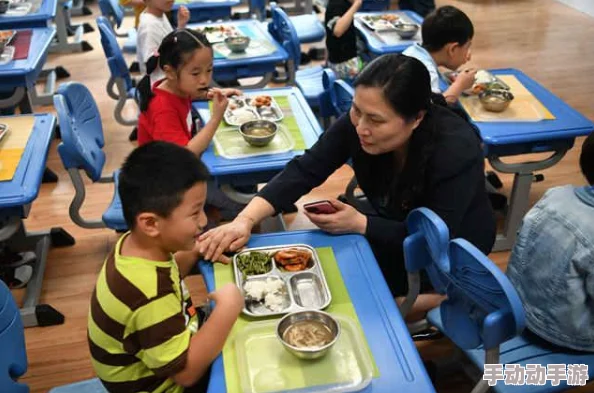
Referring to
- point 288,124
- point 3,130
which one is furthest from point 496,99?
point 3,130

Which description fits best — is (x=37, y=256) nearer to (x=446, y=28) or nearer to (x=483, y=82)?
(x=446, y=28)

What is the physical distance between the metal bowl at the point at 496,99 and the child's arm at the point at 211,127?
1.16m

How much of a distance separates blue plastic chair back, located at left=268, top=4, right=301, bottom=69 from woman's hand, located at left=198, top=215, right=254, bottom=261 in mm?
1888

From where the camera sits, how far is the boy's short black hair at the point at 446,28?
106 inches

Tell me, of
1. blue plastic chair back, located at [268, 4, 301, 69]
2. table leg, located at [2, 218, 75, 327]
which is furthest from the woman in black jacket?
blue plastic chair back, located at [268, 4, 301, 69]

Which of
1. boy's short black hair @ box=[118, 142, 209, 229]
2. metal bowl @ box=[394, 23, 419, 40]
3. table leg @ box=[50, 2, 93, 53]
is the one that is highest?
boy's short black hair @ box=[118, 142, 209, 229]

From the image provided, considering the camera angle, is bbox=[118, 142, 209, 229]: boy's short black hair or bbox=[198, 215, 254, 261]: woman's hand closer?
bbox=[118, 142, 209, 229]: boy's short black hair

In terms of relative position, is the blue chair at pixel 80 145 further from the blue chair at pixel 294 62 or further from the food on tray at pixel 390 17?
the food on tray at pixel 390 17

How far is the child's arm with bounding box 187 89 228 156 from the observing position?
7.73 feet

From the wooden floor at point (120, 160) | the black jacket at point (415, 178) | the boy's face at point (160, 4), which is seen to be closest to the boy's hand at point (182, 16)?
the boy's face at point (160, 4)

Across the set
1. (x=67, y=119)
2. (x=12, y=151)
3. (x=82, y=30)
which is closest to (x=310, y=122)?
(x=67, y=119)

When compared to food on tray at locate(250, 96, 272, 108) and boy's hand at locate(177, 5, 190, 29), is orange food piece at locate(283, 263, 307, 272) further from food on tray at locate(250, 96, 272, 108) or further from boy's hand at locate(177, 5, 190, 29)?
boy's hand at locate(177, 5, 190, 29)

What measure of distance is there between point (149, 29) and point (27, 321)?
1606 millimetres

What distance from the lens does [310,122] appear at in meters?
2.62
